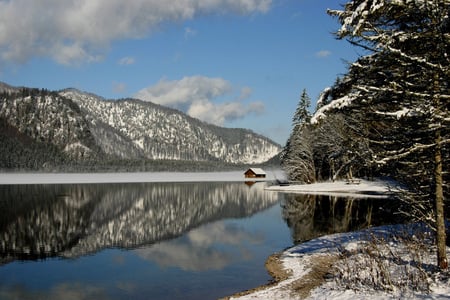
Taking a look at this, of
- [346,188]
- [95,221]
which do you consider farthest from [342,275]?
[346,188]

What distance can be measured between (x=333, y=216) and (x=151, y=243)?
17.1 metres

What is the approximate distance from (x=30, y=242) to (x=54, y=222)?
9330mm

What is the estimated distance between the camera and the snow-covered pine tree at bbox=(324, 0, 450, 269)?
34.8 feet

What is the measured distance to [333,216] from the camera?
124ft

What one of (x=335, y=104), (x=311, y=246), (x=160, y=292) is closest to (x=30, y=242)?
(x=160, y=292)

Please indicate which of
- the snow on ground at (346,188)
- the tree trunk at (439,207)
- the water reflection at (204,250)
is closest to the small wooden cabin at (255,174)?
the snow on ground at (346,188)

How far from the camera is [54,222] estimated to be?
38750 millimetres

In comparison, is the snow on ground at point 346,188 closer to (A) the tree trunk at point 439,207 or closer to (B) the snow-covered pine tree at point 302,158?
(B) the snow-covered pine tree at point 302,158

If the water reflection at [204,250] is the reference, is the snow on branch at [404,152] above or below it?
above

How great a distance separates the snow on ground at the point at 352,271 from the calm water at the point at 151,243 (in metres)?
2.05

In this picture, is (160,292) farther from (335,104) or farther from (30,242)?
(30,242)

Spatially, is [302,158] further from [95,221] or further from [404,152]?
[404,152]

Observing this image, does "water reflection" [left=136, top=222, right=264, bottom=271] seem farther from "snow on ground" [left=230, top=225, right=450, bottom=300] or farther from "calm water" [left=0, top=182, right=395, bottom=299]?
"snow on ground" [left=230, top=225, right=450, bottom=300]

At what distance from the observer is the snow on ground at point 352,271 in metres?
11.6
